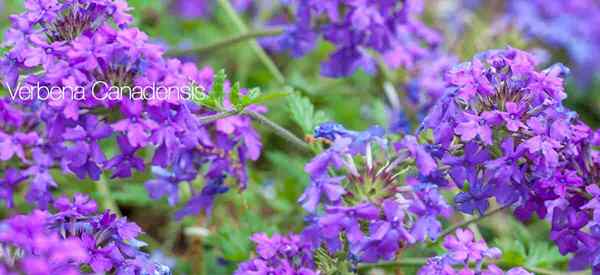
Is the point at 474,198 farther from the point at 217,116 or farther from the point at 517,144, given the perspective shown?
the point at 217,116

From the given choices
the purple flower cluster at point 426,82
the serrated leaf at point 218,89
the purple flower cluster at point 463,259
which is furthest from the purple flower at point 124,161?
the purple flower cluster at point 426,82

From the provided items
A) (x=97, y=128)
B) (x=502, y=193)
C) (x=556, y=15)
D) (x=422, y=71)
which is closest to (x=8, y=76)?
(x=97, y=128)

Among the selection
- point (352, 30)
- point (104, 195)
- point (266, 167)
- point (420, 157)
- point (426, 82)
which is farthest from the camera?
point (266, 167)

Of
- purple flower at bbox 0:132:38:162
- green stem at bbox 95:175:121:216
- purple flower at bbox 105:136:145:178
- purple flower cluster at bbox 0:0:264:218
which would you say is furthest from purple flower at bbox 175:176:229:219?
green stem at bbox 95:175:121:216

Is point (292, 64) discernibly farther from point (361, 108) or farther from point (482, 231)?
point (482, 231)

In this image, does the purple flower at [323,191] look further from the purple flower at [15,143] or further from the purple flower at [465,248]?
the purple flower at [15,143]

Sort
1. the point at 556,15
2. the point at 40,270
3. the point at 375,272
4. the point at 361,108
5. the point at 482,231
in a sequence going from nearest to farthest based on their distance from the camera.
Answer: the point at 40,270
the point at 375,272
the point at 482,231
the point at 361,108
the point at 556,15

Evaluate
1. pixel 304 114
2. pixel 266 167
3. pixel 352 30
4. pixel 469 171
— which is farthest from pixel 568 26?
pixel 469 171
